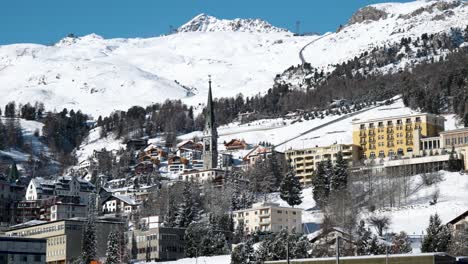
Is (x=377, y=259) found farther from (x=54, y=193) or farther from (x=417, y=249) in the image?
(x=54, y=193)

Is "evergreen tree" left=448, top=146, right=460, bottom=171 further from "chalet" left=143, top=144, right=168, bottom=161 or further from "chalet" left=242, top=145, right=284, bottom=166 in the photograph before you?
"chalet" left=143, top=144, right=168, bottom=161

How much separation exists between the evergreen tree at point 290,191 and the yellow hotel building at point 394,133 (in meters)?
19.1

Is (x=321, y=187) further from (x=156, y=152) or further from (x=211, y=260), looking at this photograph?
(x=156, y=152)

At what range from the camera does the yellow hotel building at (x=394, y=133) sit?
12762 centimetres

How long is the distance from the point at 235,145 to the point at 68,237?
63.1 m

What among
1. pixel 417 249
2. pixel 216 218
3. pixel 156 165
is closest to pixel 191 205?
pixel 216 218

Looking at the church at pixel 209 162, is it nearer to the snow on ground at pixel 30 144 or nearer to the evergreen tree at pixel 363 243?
the snow on ground at pixel 30 144

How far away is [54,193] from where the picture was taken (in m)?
138

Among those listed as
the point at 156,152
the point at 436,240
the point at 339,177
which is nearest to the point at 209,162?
the point at 156,152

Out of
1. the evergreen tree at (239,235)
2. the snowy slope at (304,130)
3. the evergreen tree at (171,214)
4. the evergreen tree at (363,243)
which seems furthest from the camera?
the snowy slope at (304,130)

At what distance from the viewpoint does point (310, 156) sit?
445ft

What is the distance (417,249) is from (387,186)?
23788 millimetres

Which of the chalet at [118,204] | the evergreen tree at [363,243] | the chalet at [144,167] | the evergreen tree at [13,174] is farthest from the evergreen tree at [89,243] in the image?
the chalet at [144,167]

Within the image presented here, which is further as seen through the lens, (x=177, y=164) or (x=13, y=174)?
(x=177, y=164)
